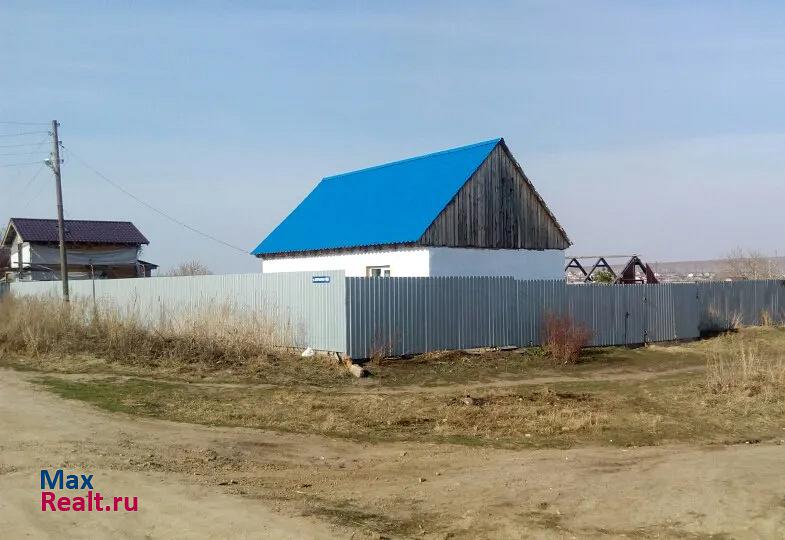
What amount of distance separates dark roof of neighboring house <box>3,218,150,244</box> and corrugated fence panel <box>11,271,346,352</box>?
24700 mm

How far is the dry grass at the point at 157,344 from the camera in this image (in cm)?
1728

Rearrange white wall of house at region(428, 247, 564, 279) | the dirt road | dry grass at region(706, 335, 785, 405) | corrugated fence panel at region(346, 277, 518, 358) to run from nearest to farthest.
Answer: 1. the dirt road
2. dry grass at region(706, 335, 785, 405)
3. corrugated fence panel at region(346, 277, 518, 358)
4. white wall of house at region(428, 247, 564, 279)

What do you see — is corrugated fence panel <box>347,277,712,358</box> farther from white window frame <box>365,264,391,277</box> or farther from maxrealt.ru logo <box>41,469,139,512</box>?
maxrealt.ru logo <box>41,469,139,512</box>

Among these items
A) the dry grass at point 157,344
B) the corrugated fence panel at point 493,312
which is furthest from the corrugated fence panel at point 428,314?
the dry grass at point 157,344

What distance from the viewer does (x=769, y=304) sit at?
100 ft

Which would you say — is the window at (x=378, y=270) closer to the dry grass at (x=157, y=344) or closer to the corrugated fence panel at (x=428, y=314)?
the corrugated fence panel at (x=428, y=314)

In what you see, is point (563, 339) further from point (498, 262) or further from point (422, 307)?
point (498, 262)

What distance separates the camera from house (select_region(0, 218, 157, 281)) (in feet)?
157

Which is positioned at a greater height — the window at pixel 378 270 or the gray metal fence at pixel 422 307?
the window at pixel 378 270

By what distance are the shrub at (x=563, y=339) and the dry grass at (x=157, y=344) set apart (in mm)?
6121

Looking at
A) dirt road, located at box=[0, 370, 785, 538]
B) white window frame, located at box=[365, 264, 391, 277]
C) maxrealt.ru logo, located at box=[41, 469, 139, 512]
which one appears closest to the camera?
dirt road, located at box=[0, 370, 785, 538]

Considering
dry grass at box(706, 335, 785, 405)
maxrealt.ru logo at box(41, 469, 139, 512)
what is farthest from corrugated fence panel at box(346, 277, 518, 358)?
maxrealt.ru logo at box(41, 469, 139, 512)

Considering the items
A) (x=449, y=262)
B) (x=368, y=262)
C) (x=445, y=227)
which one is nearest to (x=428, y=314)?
(x=449, y=262)

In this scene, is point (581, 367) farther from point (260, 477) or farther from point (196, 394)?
point (260, 477)
